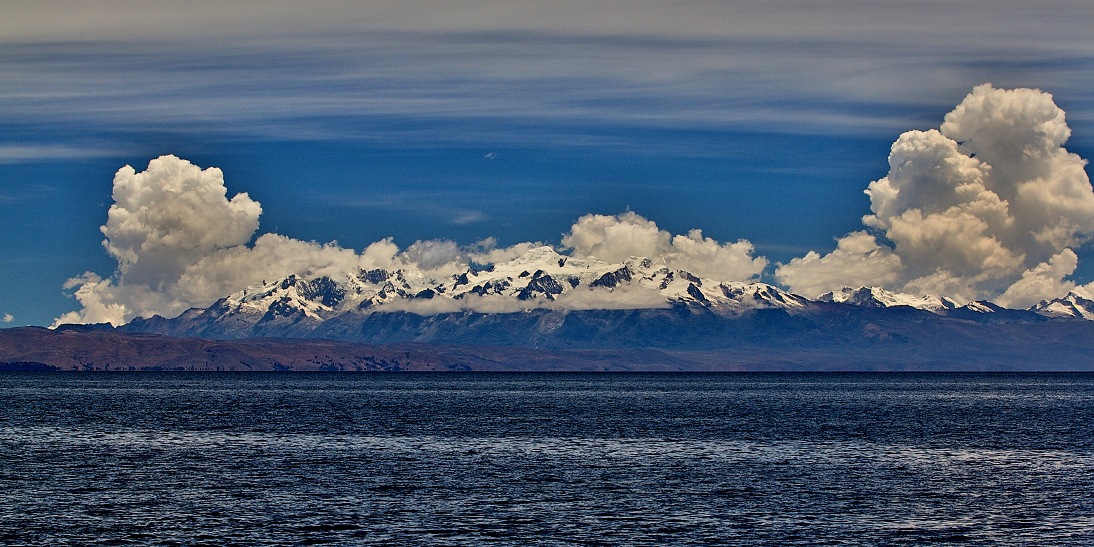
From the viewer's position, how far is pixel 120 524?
64.2 metres

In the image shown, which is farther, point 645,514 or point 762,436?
point 762,436

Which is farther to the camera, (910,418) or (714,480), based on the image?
(910,418)

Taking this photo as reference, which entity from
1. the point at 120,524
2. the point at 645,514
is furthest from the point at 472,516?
the point at 120,524

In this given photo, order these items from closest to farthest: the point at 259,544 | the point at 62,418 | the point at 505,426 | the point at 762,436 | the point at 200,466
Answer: the point at 259,544 < the point at 200,466 < the point at 762,436 < the point at 505,426 < the point at 62,418

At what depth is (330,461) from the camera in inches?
3752

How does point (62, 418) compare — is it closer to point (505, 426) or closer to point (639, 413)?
point (505, 426)

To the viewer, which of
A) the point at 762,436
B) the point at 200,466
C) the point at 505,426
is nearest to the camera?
the point at 200,466

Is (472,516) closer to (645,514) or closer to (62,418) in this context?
(645,514)

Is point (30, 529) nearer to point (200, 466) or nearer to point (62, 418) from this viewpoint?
point (200, 466)

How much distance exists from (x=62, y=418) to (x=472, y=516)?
352 feet

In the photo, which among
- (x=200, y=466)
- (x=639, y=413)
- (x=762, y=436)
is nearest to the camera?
(x=200, y=466)

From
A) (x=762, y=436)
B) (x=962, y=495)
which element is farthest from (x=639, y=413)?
(x=962, y=495)

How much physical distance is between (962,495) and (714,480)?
15794 millimetres

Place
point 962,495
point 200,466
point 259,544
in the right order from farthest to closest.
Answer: point 200,466
point 962,495
point 259,544
